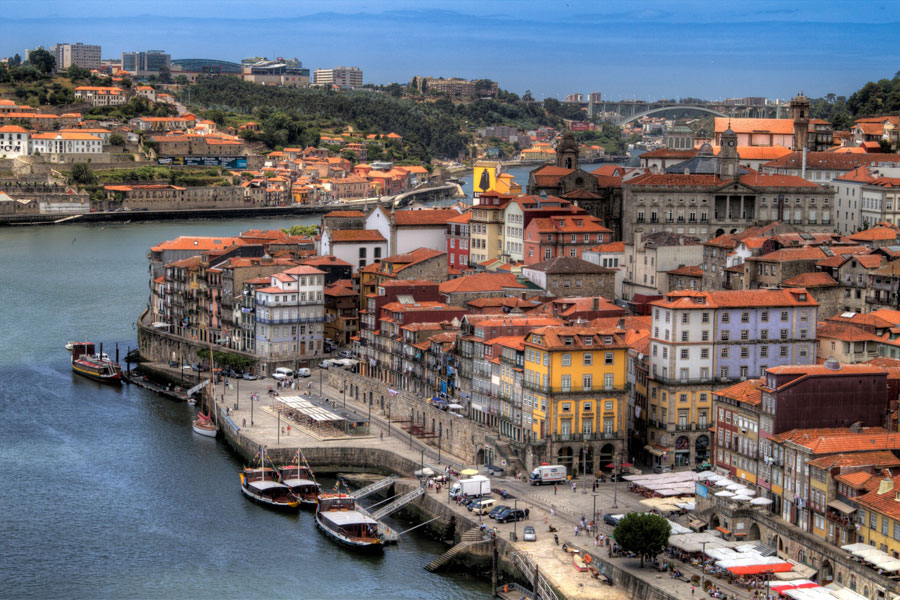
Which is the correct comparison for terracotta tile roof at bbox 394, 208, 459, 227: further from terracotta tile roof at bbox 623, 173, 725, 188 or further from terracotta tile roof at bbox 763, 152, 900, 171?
terracotta tile roof at bbox 763, 152, 900, 171

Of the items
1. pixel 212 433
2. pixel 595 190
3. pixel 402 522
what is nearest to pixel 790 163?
pixel 595 190

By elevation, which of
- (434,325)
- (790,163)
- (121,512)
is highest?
(790,163)

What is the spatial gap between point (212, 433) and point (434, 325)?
305 inches

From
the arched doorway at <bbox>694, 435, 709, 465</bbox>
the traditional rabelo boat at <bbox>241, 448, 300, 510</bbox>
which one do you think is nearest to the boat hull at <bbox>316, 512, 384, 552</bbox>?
the traditional rabelo boat at <bbox>241, 448, 300, 510</bbox>

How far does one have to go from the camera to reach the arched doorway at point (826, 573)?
32.7m

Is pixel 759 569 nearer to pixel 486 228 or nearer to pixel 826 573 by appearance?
pixel 826 573

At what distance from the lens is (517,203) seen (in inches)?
2549

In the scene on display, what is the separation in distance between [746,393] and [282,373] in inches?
887

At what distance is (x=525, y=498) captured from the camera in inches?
1572

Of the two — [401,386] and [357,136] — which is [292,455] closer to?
[401,386]

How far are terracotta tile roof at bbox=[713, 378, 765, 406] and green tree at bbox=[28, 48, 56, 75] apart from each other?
151m

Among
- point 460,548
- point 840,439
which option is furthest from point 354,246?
point 840,439

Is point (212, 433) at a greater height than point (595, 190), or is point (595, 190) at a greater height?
point (595, 190)

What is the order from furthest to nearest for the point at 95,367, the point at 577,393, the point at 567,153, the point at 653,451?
the point at 567,153 → the point at 95,367 → the point at 653,451 → the point at 577,393
